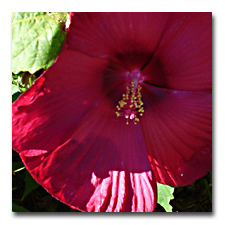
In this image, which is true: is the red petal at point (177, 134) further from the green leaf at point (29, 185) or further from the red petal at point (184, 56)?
the green leaf at point (29, 185)

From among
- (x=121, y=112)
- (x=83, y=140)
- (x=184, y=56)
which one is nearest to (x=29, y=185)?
(x=83, y=140)

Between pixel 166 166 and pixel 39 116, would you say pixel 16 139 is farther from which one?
pixel 166 166

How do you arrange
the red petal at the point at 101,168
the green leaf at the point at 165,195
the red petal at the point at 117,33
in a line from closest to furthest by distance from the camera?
the red petal at the point at 117,33, the red petal at the point at 101,168, the green leaf at the point at 165,195

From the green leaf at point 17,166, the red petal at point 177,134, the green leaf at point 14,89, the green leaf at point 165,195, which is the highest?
the green leaf at point 14,89

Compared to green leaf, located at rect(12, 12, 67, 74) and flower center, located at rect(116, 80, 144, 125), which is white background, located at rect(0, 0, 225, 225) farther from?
flower center, located at rect(116, 80, 144, 125)

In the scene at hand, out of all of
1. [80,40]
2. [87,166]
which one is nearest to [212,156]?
[87,166]

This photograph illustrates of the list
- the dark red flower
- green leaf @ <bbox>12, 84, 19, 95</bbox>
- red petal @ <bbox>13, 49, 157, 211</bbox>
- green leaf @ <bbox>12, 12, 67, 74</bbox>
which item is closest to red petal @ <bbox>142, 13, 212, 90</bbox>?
the dark red flower

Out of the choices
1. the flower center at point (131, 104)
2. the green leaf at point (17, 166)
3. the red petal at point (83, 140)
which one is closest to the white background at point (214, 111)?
the green leaf at point (17, 166)

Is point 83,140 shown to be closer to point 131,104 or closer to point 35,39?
point 131,104
